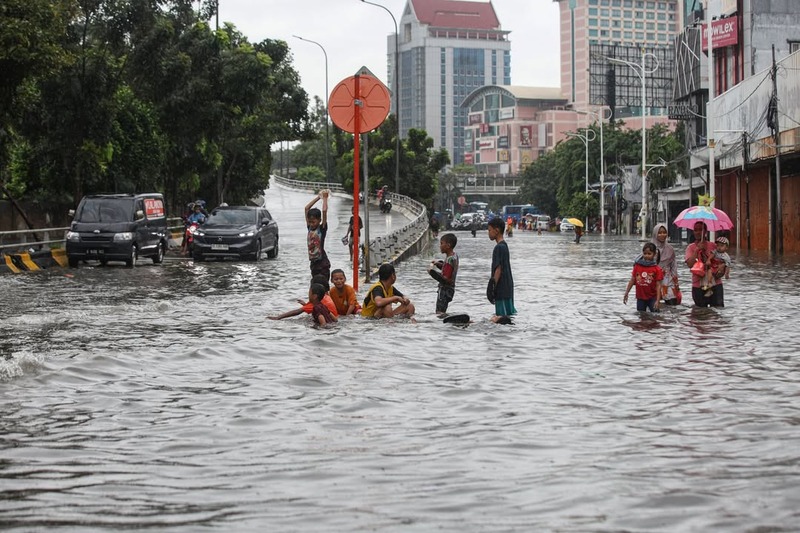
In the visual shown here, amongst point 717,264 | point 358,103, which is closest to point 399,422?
point 358,103

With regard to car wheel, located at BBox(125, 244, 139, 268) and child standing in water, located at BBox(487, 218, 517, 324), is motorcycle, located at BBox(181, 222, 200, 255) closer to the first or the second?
car wheel, located at BBox(125, 244, 139, 268)

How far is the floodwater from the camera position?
5.94 metres

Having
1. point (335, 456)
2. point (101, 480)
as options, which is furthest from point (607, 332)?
point (101, 480)

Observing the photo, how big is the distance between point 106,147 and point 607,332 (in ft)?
90.9

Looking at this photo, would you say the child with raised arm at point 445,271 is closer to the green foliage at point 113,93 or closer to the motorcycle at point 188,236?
the green foliage at point 113,93

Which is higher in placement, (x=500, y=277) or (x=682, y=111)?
(x=682, y=111)

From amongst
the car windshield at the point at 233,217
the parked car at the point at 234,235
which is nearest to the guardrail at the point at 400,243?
the parked car at the point at 234,235

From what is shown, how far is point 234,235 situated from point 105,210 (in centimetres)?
373

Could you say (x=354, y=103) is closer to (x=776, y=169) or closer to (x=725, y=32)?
(x=776, y=169)

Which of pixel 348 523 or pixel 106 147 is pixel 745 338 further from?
pixel 106 147

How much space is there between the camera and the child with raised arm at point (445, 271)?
16.0m

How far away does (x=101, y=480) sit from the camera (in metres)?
6.64

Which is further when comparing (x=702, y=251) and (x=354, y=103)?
(x=354, y=103)

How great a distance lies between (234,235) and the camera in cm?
3466
